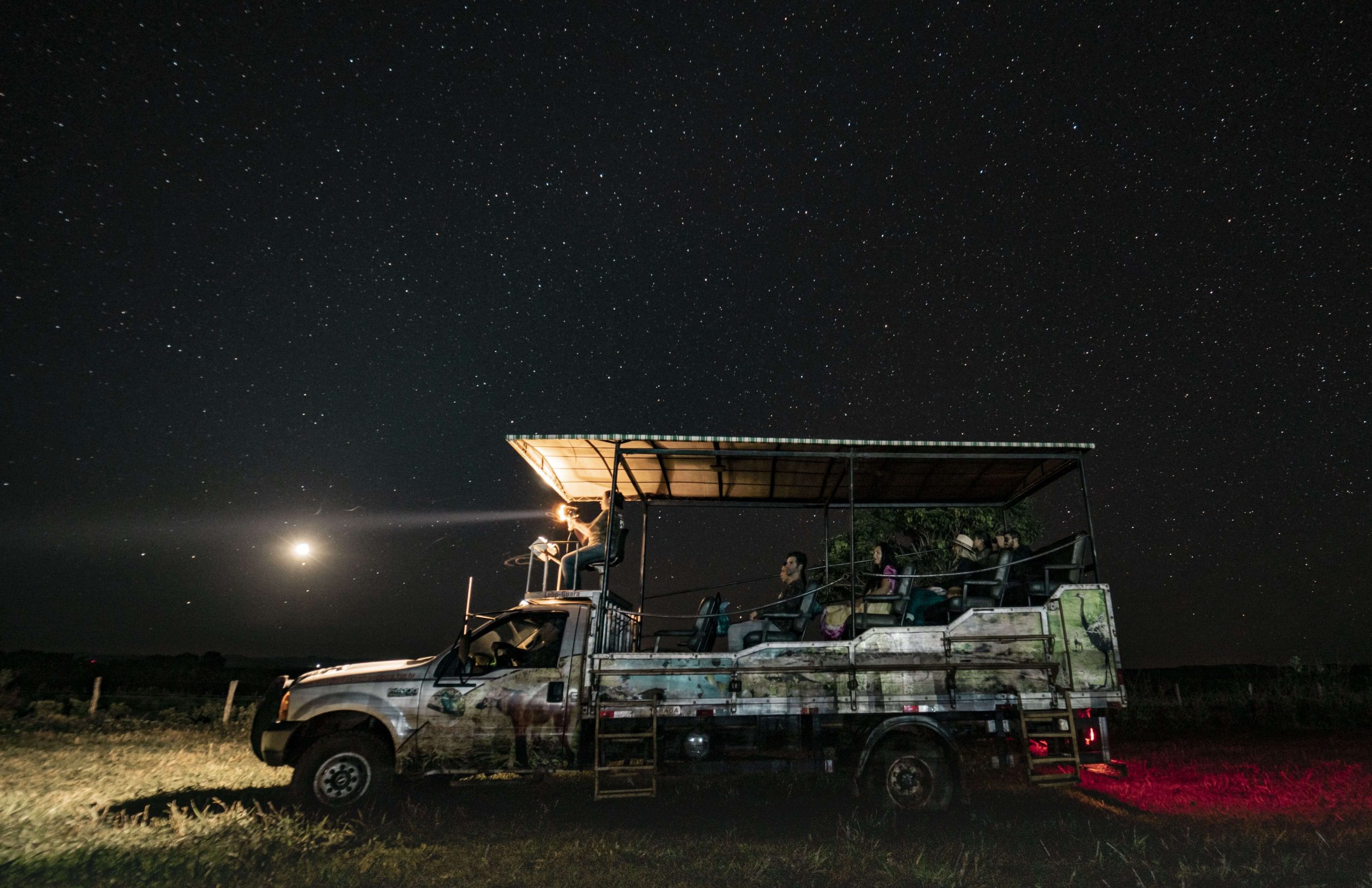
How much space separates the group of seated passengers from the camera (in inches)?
326


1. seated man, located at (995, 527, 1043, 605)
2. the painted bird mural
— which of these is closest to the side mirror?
seated man, located at (995, 527, 1043, 605)

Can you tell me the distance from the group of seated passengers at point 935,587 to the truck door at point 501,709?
3092 mm

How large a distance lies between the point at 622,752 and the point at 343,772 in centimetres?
264

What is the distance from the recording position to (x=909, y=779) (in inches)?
285

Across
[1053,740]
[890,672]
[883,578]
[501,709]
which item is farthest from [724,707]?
[1053,740]

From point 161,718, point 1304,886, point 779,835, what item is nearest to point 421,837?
point 779,835

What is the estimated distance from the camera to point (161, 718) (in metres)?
17.3

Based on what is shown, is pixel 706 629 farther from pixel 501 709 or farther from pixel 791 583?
pixel 501 709

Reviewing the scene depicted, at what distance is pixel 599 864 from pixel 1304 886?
486 cm

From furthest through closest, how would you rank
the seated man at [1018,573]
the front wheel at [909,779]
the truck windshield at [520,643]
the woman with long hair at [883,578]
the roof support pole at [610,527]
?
the woman with long hair at [883,578] → the seated man at [1018,573] → the roof support pole at [610,527] → the truck windshield at [520,643] → the front wheel at [909,779]

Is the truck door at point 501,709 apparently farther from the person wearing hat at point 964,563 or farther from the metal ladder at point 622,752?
the person wearing hat at point 964,563

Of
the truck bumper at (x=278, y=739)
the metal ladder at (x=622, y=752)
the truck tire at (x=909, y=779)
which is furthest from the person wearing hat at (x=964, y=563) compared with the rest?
the truck bumper at (x=278, y=739)

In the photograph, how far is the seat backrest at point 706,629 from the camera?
29.7 feet

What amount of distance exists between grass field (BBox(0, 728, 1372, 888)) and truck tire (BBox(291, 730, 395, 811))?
20 centimetres
